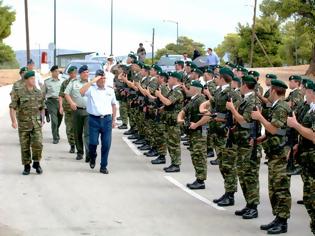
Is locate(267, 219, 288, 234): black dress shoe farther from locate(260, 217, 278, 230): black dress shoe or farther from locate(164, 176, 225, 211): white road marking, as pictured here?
locate(164, 176, 225, 211): white road marking

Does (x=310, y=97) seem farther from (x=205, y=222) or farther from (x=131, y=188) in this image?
(x=131, y=188)

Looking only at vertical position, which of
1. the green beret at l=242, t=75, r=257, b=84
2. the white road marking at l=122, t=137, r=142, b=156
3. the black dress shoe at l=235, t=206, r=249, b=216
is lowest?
the white road marking at l=122, t=137, r=142, b=156

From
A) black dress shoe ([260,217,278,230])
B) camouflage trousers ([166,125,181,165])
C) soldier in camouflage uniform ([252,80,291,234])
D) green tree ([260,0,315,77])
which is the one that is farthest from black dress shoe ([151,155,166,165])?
green tree ([260,0,315,77])

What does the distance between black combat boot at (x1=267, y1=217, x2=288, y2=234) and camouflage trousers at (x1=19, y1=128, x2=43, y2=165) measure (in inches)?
195

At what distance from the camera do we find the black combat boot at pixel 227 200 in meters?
9.51

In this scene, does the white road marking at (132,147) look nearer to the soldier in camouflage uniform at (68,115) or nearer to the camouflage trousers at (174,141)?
the soldier in camouflage uniform at (68,115)

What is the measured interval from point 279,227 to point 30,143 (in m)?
5.23

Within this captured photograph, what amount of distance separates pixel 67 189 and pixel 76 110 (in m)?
3.11

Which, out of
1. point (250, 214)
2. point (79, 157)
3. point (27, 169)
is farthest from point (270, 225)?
point (79, 157)

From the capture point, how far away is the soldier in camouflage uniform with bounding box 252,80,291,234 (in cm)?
789

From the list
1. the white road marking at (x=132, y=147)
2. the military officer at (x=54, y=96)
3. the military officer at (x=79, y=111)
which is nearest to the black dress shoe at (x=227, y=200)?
the military officer at (x=79, y=111)

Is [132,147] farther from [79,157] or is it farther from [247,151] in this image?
[247,151]

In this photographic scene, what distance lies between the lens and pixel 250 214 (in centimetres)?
874

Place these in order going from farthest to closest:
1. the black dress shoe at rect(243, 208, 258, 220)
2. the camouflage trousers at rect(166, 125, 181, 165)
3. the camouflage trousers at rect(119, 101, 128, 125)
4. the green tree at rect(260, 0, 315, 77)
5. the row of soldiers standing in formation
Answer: the green tree at rect(260, 0, 315, 77)
the camouflage trousers at rect(119, 101, 128, 125)
the camouflage trousers at rect(166, 125, 181, 165)
the black dress shoe at rect(243, 208, 258, 220)
the row of soldiers standing in formation
